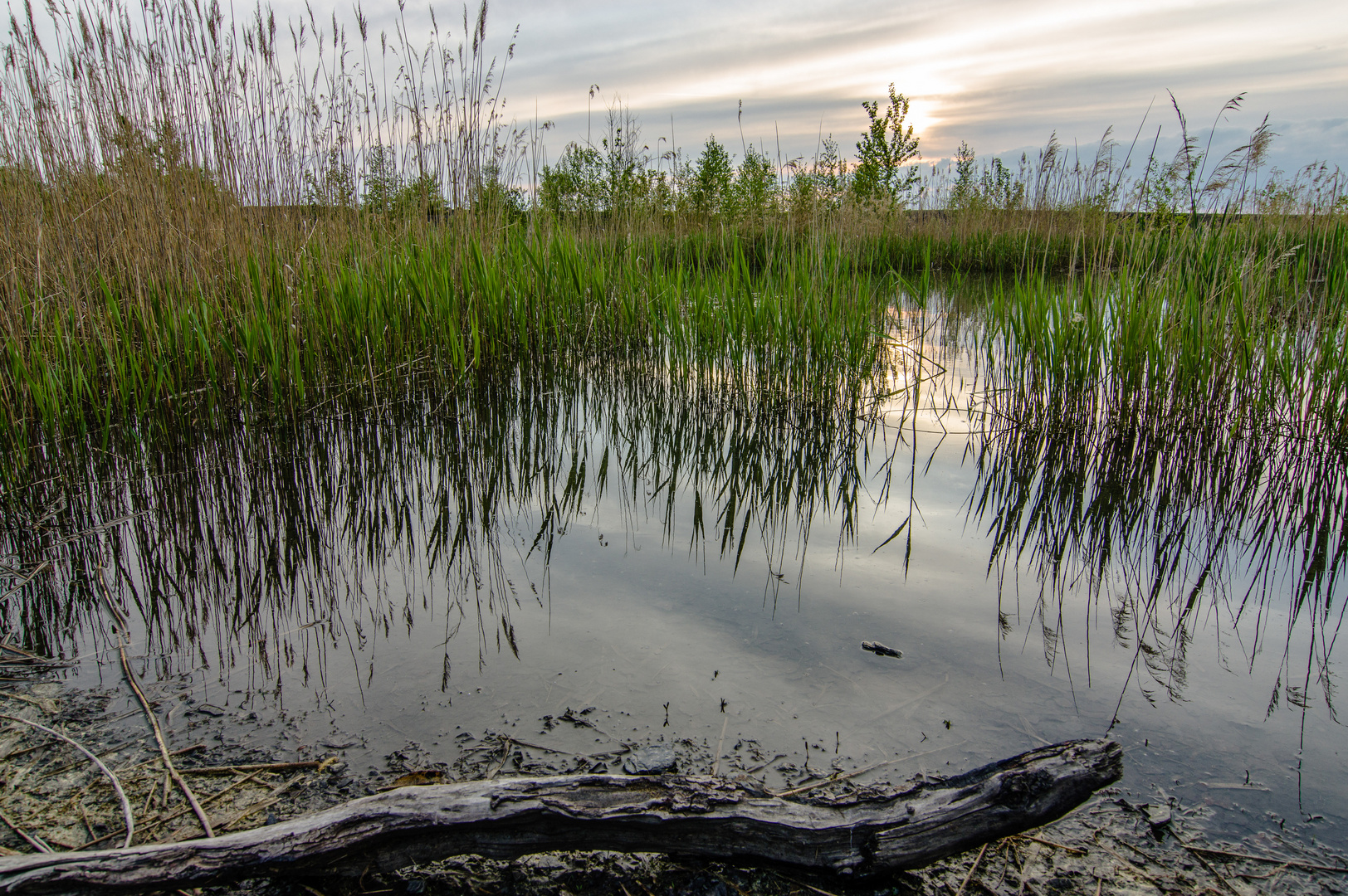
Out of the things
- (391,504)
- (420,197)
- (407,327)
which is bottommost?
(391,504)

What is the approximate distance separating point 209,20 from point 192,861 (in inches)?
166

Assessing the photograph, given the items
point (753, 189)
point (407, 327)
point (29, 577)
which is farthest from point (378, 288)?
point (753, 189)

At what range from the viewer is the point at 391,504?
2.62m

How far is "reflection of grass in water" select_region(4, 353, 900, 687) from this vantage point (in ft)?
6.15

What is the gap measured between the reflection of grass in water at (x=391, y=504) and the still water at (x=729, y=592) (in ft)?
0.04

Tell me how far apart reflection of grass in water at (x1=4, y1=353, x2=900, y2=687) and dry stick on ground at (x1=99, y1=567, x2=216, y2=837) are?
1.8 inches

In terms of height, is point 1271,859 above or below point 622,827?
below

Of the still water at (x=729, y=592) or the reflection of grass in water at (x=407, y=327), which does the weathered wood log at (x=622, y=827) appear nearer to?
the still water at (x=729, y=592)

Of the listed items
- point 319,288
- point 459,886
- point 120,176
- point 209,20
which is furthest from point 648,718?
point 209,20

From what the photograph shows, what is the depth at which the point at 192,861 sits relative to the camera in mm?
958

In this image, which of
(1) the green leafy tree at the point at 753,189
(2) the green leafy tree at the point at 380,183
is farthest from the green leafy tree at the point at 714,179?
(2) the green leafy tree at the point at 380,183

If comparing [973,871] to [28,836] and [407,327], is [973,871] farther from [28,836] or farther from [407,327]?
[407,327]

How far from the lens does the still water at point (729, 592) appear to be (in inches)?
57.2

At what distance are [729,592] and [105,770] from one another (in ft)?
4.70
